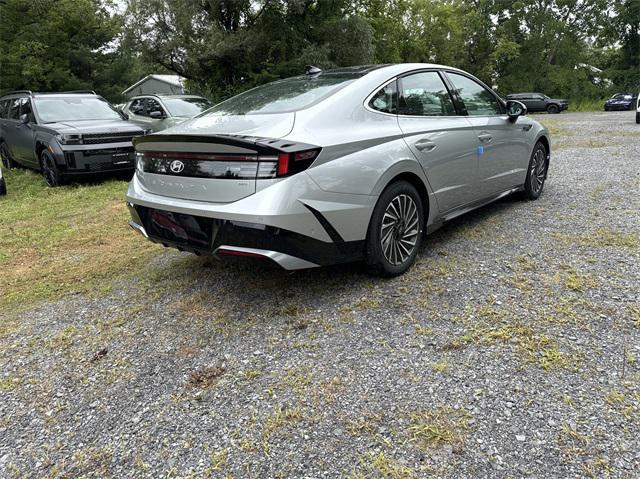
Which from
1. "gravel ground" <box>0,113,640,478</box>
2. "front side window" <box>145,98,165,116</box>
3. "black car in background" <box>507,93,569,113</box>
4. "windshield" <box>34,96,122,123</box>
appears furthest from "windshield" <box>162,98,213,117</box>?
"black car in background" <box>507,93,569,113</box>

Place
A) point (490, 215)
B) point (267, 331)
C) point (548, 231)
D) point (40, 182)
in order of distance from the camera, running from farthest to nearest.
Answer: point (40, 182)
point (490, 215)
point (548, 231)
point (267, 331)

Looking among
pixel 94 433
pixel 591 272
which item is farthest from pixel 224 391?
pixel 591 272

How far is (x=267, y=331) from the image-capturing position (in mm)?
2820

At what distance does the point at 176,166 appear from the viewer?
3.01m

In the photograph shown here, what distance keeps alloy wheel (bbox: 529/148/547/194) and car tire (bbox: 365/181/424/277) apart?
2364mm

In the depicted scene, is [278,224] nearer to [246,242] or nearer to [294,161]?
[246,242]

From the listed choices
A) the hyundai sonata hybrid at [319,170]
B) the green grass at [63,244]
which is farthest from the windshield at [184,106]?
the hyundai sonata hybrid at [319,170]

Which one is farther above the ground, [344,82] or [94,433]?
[344,82]

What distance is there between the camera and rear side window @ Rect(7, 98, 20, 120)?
29.3ft

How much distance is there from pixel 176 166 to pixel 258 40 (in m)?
19.7

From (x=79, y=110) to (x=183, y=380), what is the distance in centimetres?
766

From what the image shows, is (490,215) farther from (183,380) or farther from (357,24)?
(357,24)

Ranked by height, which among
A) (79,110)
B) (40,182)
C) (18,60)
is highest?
(18,60)

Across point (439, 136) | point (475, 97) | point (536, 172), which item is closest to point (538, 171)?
point (536, 172)
